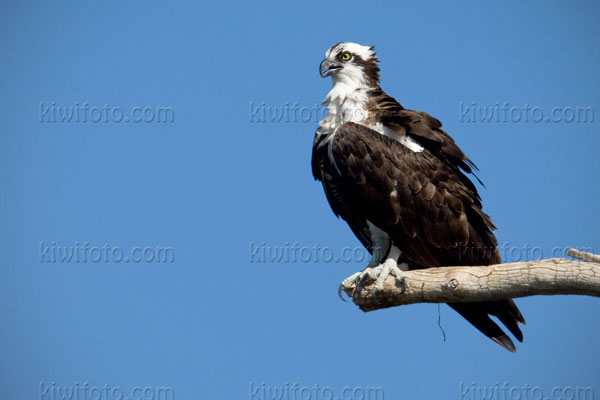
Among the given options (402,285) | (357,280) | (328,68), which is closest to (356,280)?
(357,280)

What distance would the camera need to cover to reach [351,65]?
8547 mm

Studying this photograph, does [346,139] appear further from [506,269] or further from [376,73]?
[506,269]

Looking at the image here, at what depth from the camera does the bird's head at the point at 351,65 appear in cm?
850

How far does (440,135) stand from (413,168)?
63 cm

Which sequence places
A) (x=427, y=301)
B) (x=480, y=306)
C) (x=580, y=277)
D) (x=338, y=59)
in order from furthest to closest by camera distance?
(x=338, y=59) → (x=480, y=306) → (x=427, y=301) → (x=580, y=277)

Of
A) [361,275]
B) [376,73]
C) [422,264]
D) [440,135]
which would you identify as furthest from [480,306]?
[376,73]

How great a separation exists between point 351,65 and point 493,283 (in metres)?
3.56

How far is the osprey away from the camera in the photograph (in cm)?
753

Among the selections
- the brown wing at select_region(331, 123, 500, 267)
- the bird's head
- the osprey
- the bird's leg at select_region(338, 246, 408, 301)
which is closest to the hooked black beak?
the bird's head

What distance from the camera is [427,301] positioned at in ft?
21.9

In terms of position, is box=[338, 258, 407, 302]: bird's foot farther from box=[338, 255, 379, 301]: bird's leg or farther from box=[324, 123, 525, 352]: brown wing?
box=[324, 123, 525, 352]: brown wing

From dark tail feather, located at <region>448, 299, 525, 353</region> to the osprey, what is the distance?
1 centimetres

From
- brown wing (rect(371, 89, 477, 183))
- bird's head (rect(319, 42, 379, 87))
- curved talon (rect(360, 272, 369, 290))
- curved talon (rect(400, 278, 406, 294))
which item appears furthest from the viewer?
bird's head (rect(319, 42, 379, 87))

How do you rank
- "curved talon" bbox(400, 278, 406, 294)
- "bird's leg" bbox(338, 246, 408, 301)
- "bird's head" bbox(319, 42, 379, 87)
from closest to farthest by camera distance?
"curved talon" bbox(400, 278, 406, 294)
"bird's leg" bbox(338, 246, 408, 301)
"bird's head" bbox(319, 42, 379, 87)
